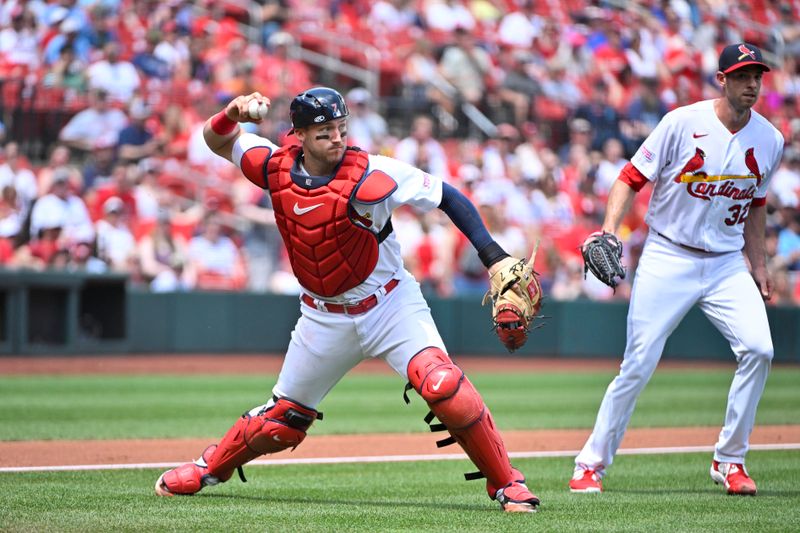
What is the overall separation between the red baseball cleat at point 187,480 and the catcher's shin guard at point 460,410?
121 cm

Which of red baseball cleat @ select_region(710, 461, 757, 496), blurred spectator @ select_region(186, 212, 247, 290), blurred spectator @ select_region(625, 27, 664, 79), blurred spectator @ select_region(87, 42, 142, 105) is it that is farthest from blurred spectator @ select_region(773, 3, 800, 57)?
red baseball cleat @ select_region(710, 461, 757, 496)

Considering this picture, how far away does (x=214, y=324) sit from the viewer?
16.3m

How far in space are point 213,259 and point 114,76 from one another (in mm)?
2962

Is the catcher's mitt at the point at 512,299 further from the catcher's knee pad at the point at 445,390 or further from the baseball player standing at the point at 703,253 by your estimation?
the baseball player standing at the point at 703,253

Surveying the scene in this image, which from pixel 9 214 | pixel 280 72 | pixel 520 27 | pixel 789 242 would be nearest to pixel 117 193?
pixel 9 214

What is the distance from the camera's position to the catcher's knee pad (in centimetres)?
528

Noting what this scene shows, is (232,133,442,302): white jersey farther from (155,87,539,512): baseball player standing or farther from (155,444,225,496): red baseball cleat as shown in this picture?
(155,444,225,496): red baseball cleat

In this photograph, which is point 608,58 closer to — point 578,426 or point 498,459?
point 578,426

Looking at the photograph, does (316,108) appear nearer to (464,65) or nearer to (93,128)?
(93,128)

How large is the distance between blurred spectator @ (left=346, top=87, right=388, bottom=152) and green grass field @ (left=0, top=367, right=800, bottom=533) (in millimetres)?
5534

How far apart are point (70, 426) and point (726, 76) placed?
5.96m

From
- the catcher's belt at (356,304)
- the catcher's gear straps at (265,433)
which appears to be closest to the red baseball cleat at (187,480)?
the catcher's gear straps at (265,433)

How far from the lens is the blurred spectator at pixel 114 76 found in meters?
16.4

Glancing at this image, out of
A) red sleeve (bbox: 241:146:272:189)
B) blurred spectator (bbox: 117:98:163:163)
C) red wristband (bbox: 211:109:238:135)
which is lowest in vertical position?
blurred spectator (bbox: 117:98:163:163)
